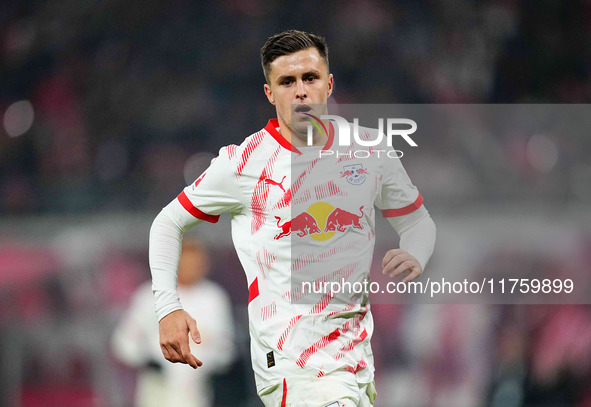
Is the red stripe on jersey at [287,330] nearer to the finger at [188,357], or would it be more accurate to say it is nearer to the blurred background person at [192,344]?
the finger at [188,357]

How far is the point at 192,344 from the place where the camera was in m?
4.32

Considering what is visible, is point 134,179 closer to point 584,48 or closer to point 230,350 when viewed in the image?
point 230,350

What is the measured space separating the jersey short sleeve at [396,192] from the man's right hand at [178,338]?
873 millimetres

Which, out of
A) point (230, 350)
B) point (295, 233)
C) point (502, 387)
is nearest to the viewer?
point (295, 233)

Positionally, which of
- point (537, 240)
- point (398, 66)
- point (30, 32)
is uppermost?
point (30, 32)

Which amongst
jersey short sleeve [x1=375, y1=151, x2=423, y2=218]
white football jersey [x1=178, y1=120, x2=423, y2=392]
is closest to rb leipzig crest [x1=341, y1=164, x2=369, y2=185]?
white football jersey [x1=178, y1=120, x2=423, y2=392]

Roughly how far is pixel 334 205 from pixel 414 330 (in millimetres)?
2582

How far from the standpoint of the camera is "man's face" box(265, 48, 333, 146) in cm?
258

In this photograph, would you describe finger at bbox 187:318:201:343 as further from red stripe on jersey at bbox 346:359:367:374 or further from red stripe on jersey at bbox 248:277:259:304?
red stripe on jersey at bbox 346:359:367:374

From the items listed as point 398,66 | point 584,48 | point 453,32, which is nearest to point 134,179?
point 398,66

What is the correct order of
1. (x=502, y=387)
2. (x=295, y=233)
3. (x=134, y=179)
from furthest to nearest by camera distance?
(x=134, y=179)
(x=502, y=387)
(x=295, y=233)

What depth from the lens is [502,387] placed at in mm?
4773

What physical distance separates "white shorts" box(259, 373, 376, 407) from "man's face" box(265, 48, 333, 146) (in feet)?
2.79

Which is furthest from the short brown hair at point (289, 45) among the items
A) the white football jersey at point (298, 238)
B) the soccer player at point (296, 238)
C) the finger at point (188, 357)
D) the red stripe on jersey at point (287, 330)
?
the finger at point (188, 357)
